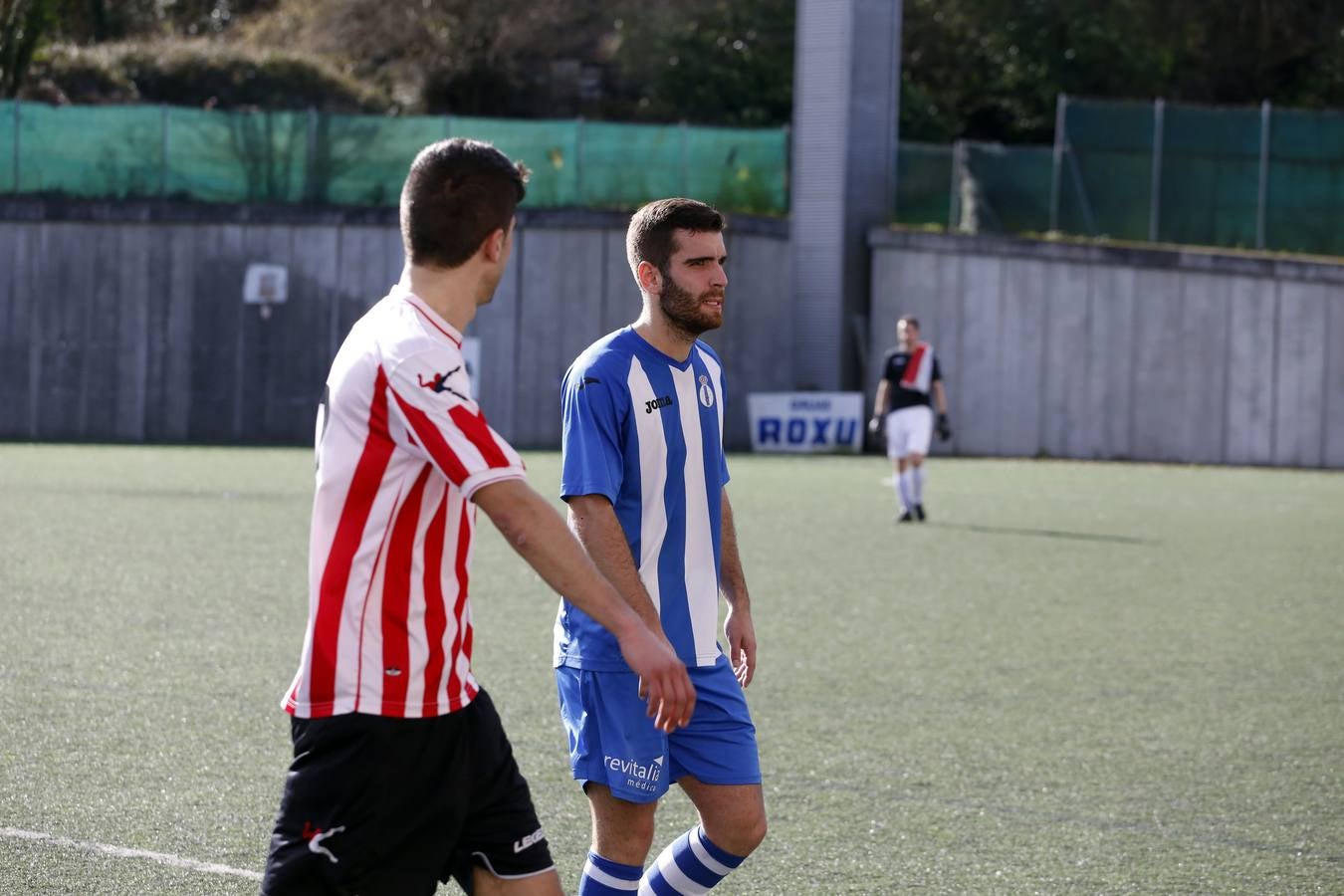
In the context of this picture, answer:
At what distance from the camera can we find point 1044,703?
7.90 meters

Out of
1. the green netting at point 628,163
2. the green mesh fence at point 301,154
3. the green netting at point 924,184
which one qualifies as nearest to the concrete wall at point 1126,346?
the green netting at point 924,184

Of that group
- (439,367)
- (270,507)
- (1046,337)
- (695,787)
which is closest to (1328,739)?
(695,787)

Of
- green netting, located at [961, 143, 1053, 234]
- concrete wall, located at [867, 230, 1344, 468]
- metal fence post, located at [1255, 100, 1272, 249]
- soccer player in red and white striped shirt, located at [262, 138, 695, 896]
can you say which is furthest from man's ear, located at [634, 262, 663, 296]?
metal fence post, located at [1255, 100, 1272, 249]

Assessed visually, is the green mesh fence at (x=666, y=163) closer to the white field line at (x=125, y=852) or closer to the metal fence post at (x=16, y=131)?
the metal fence post at (x=16, y=131)

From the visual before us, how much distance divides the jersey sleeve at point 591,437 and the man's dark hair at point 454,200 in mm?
849

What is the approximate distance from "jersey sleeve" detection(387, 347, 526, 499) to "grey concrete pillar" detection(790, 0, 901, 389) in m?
27.8

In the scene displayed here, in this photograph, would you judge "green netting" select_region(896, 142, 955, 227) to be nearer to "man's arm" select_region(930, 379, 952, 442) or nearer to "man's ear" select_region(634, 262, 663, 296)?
"man's arm" select_region(930, 379, 952, 442)

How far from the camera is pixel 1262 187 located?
29.3m

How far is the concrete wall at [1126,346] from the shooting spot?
94.3 ft

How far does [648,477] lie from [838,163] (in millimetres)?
26863

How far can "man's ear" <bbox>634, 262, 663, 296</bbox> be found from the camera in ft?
14.0

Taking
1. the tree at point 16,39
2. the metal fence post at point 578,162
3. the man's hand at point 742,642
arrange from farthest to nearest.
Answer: the tree at point 16,39 → the metal fence post at point 578,162 → the man's hand at point 742,642

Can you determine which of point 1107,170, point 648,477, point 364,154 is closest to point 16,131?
point 364,154

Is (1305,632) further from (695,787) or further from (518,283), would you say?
(518,283)
